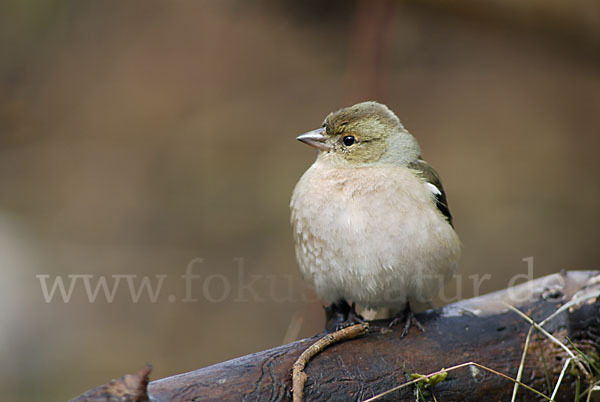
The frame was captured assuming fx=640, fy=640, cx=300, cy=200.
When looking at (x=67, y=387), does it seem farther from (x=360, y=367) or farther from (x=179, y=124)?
(x=360, y=367)

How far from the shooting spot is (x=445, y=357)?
296 cm

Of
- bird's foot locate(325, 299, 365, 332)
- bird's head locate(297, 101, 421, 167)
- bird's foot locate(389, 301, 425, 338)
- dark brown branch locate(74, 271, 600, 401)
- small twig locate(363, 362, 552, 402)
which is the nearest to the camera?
dark brown branch locate(74, 271, 600, 401)

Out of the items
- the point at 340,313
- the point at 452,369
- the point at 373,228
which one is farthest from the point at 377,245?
the point at 452,369

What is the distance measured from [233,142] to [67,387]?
9.80 ft

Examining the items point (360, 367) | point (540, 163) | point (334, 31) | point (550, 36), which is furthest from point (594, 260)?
point (360, 367)

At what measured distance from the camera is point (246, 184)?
6996mm

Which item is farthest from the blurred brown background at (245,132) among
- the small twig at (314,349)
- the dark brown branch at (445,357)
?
the small twig at (314,349)

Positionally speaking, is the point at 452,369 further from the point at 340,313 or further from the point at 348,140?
the point at 348,140

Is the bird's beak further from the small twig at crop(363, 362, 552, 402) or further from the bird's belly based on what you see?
the small twig at crop(363, 362, 552, 402)

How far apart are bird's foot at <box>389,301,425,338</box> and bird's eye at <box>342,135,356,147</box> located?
0.98 m

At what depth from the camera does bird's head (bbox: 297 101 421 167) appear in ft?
12.0

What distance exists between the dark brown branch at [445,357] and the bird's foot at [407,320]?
0.12 ft

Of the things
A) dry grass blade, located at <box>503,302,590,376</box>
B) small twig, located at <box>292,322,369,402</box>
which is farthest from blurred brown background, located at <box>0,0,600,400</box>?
small twig, located at <box>292,322,369,402</box>

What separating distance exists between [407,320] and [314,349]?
697 mm
